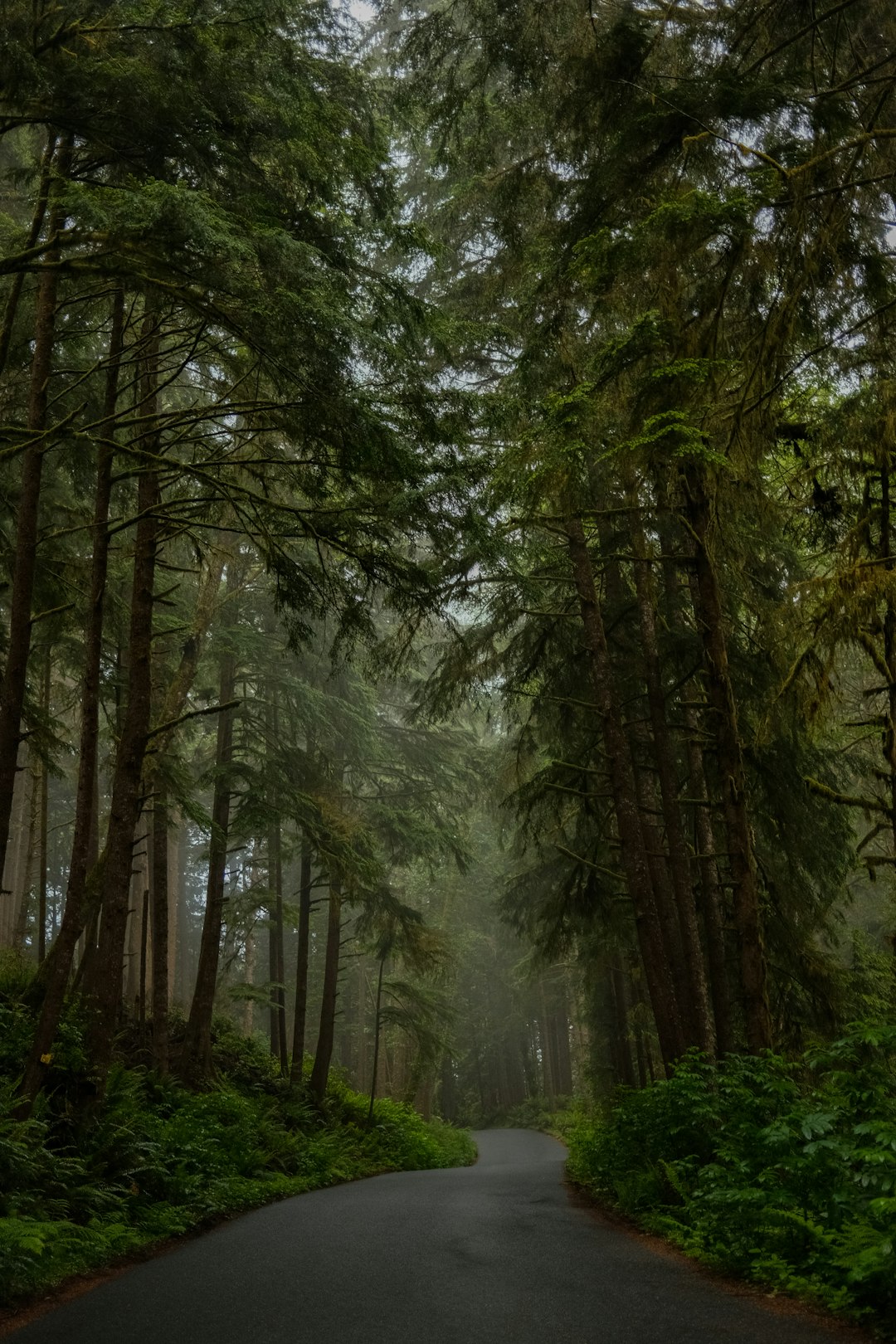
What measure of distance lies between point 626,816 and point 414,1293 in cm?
649

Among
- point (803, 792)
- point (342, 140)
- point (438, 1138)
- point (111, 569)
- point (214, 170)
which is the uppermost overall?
point (342, 140)

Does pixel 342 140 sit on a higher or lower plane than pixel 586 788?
higher

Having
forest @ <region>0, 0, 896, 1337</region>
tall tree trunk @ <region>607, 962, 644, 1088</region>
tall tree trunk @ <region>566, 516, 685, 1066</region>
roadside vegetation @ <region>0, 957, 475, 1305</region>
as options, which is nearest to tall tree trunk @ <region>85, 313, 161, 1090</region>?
forest @ <region>0, 0, 896, 1337</region>

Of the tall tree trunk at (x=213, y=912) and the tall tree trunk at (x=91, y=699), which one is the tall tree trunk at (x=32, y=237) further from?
the tall tree trunk at (x=213, y=912)

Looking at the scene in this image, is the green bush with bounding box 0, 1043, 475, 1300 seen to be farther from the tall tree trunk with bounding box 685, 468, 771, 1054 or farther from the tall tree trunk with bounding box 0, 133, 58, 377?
the tall tree trunk with bounding box 0, 133, 58, 377

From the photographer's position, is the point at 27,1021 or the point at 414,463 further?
the point at 27,1021

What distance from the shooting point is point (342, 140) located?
8062mm

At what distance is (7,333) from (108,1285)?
25.0 ft

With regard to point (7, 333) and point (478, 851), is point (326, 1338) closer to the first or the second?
point (7, 333)

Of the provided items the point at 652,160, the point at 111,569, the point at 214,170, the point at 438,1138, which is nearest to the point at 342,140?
the point at 214,170

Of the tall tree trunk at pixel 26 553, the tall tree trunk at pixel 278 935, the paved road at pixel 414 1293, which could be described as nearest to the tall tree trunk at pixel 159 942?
the tall tree trunk at pixel 278 935

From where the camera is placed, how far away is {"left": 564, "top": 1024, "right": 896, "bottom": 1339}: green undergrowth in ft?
14.7

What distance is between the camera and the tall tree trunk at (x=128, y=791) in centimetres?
923

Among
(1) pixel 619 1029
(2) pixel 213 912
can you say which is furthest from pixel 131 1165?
(1) pixel 619 1029
